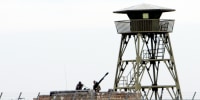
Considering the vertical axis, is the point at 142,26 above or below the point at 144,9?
below

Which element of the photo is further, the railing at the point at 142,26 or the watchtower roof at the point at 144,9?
the railing at the point at 142,26

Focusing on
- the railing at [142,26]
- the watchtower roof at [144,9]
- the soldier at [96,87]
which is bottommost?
the soldier at [96,87]

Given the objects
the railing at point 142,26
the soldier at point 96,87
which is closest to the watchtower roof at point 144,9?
the railing at point 142,26

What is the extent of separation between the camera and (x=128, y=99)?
224 feet

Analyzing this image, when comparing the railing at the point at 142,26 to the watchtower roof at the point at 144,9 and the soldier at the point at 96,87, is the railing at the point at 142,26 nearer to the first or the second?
the watchtower roof at the point at 144,9

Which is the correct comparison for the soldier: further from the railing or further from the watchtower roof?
the watchtower roof

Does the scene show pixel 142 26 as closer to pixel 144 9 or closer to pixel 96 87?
pixel 144 9

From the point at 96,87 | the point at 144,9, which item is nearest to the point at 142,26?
the point at 144,9

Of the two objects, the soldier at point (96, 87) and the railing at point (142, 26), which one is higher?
the railing at point (142, 26)

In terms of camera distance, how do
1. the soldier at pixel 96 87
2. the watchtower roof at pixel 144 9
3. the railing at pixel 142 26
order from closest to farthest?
the soldier at pixel 96 87 < the watchtower roof at pixel 144 9 < the railing at pixel 142 26

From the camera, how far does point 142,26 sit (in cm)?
10469

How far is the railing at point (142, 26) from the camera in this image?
105m

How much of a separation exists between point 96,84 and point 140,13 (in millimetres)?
31152

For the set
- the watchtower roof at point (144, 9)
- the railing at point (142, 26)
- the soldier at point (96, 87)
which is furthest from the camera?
the railing at point (142, 26)
